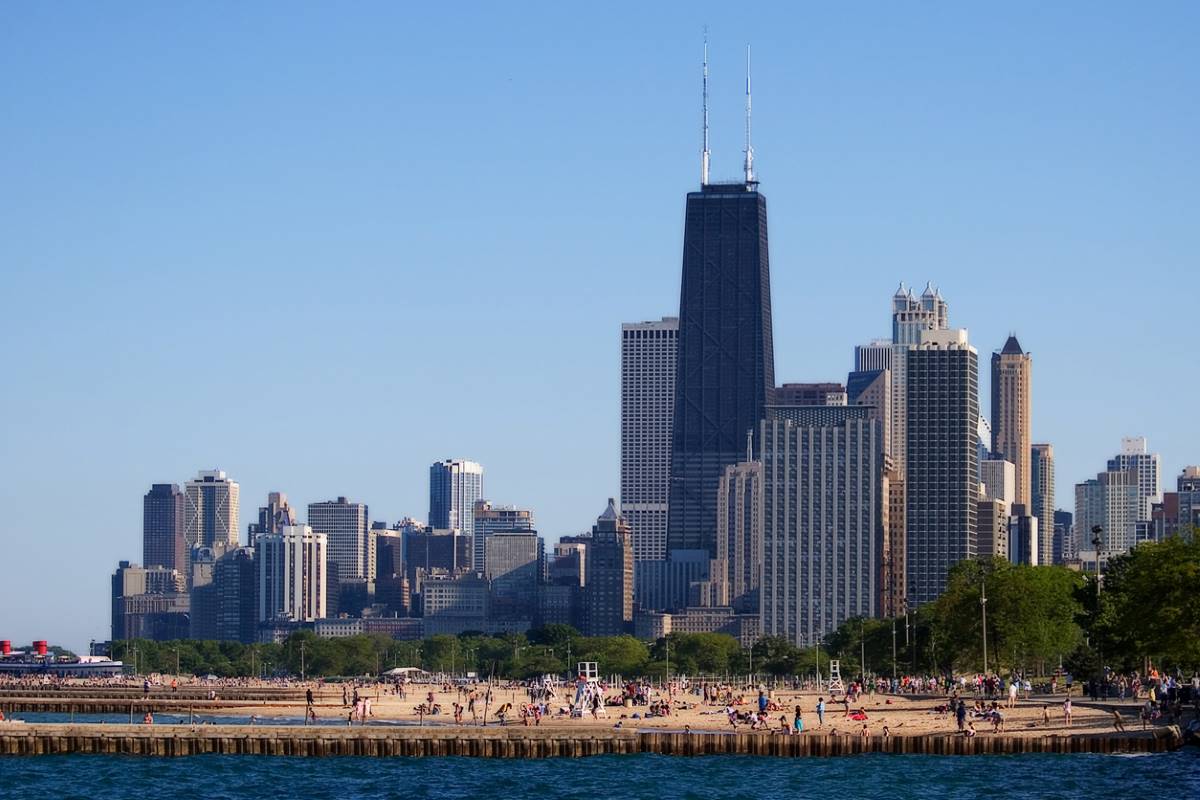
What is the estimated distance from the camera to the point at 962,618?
182000 millimetres

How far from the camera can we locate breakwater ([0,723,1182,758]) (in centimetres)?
11500

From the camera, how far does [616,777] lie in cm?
10669

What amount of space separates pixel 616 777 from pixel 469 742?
12.9 m

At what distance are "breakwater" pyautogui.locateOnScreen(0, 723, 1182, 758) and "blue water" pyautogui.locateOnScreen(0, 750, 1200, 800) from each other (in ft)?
4.23

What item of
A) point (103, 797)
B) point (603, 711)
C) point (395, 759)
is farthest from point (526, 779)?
point (603, 711)

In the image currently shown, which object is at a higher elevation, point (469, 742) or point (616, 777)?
point (469, 742)

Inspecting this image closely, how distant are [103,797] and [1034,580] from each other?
99.3m

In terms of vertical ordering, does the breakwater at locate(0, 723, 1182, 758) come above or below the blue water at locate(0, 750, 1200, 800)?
above

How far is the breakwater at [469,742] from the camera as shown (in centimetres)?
11500

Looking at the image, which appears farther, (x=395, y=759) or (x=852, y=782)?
(x=395, y=759)

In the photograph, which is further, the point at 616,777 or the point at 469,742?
the point at 469,742

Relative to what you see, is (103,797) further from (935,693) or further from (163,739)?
(935,693)

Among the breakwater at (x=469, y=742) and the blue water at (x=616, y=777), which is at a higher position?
the breakwater at (x=469, y=742)

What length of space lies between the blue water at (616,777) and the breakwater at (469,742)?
129 centimetres
